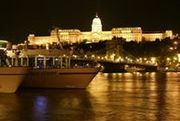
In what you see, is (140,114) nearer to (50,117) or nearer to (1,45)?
(50,117)

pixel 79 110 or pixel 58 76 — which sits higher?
pixel 58 76

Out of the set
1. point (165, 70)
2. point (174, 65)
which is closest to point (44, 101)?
point (165, 70)

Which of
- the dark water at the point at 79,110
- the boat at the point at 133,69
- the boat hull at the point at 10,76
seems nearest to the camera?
the dark water at the point at 79,110

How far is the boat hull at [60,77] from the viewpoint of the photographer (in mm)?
48500

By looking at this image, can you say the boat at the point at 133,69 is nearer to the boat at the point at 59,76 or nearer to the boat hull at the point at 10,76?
the boat at the point at 59,76

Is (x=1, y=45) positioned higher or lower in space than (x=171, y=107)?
higher

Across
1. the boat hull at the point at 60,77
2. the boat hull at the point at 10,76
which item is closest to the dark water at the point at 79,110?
the boat hull at the point at 10,76

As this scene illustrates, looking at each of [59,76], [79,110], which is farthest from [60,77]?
[79,110]

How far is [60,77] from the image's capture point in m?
48.9

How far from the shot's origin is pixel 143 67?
17288 centimetres

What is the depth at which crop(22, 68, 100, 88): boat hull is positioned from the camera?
4850 cm

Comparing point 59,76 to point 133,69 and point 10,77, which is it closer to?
point 10,77

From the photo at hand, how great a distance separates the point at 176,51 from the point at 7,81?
151m

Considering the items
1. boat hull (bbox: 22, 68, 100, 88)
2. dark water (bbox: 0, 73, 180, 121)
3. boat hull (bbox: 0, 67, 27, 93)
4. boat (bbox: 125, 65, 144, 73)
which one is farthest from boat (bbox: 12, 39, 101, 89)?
boat (bbox: 125, 65, 144, 73)
